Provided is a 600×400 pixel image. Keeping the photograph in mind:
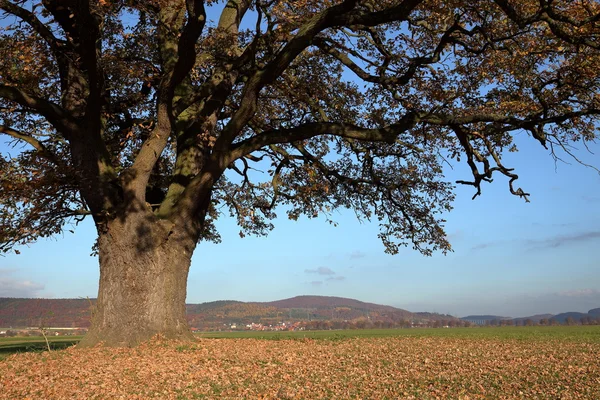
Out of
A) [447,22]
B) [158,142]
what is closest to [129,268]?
[158,142]

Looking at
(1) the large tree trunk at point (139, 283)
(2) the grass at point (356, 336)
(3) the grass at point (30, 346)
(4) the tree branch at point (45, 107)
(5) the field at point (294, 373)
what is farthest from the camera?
(2) the grass at point (356, 336)

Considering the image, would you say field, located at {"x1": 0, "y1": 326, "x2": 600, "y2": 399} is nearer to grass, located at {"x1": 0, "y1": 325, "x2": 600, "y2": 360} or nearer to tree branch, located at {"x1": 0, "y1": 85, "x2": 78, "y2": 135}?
grass, located at {"x1": 0, "y1": 325, "x2": 600, "y2": 360}

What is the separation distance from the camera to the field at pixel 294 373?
8828 millimetres

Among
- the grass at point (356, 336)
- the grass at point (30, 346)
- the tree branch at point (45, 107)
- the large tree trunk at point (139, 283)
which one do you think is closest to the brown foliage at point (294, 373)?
the large tree trunk at point (139, 283)

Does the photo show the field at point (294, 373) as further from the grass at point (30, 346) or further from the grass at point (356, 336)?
the grass at point (356, 336)

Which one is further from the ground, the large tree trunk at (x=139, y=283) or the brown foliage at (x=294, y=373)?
the large tree trunk at (x=139, y=283)

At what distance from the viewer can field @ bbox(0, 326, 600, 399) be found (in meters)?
8.83

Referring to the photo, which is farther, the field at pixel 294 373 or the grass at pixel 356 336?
the grass at pixel 356 336

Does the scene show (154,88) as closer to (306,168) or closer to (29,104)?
(29,104)

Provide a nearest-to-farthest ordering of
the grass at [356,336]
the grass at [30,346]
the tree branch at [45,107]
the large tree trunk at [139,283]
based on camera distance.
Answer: the tree branch at [45,107], the large tree trunk at [139,283], the grass at [30,346], the grass at [356,336]

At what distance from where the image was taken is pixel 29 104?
1441cm

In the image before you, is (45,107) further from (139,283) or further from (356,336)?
(356,336)

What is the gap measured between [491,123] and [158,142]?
10569mm

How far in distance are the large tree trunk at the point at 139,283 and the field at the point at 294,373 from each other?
29.4 inches
